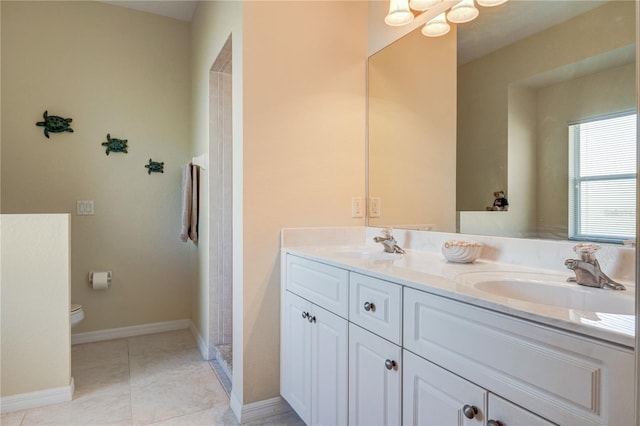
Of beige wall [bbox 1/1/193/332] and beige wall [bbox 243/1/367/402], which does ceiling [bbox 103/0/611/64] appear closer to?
beige wall [bbox 243/1/367/402]

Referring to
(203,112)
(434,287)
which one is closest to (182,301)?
(203,112)

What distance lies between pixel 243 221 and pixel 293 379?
0.80m

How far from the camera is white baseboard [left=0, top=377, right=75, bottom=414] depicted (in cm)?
195

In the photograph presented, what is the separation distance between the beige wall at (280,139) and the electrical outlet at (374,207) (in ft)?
0.29

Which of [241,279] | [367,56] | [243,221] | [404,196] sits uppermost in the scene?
[367,56]

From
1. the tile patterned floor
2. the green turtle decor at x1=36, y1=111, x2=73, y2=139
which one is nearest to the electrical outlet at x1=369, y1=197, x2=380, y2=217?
the tile patterned floor

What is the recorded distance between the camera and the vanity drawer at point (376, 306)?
3.70ft

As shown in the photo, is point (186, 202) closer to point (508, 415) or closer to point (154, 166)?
point (154, 166)

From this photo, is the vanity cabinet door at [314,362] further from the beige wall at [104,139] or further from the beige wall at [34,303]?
the beige wall at [104,139]

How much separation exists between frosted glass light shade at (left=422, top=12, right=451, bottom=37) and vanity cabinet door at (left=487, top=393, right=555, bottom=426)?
5.17 ft

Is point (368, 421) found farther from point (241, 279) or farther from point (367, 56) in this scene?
point (367, 56)

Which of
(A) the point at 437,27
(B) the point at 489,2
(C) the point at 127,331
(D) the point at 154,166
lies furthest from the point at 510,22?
(C) the point at 127,331

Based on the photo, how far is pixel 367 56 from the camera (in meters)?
2.15

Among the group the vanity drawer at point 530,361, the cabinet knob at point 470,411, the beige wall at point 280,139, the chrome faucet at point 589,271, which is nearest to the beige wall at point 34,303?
the beige wall at point 280,139
